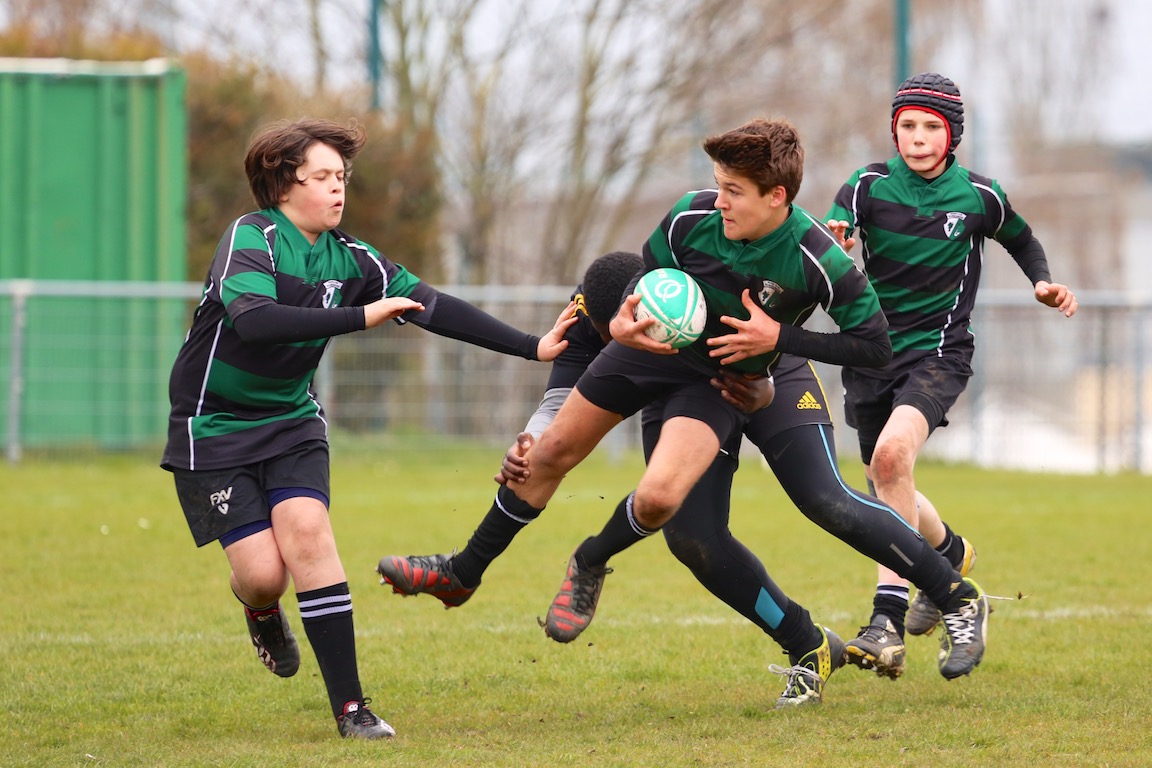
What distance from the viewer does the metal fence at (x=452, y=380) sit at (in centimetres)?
1416

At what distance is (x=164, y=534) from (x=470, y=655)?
4.18 metres

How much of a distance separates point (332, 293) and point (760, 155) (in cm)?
149

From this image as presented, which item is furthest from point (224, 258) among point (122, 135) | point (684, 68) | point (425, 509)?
point (684, 68)

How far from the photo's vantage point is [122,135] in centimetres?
1552

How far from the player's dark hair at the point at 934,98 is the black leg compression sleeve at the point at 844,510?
4.90ft

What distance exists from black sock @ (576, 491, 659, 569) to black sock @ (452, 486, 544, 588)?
0.25 m

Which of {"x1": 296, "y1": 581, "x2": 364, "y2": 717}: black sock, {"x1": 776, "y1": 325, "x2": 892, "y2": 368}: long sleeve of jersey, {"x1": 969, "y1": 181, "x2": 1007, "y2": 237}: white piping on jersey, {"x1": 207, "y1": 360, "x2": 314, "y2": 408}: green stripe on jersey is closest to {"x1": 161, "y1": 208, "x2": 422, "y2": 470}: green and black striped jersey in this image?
{"x1": 207, "y1": 360, "x2": 314, "y2": 408}: green stripe on jersey

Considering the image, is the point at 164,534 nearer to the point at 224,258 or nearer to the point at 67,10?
the point at 224,258

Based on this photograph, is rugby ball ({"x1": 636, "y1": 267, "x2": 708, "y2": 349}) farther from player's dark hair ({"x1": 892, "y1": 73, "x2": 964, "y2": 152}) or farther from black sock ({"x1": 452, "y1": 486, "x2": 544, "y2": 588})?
player's dark hair ({"x1": 892, "y1": 73, "x2": 964, "y2": 152})

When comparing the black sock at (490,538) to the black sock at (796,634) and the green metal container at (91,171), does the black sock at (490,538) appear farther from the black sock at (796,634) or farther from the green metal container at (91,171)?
the green metal container at (91,171)

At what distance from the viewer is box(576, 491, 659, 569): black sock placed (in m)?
5.41

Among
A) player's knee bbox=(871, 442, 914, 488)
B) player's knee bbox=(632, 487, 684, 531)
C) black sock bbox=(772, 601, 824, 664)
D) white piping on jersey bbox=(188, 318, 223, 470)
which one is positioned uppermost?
white piping on jersey bbox=(188, 318, 223, 470)

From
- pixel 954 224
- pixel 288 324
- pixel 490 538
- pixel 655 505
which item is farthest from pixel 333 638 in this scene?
pixel 954 224

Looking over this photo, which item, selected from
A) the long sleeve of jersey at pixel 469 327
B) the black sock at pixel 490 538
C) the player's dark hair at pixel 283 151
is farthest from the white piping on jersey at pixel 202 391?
the black sock at pixel 490 538
